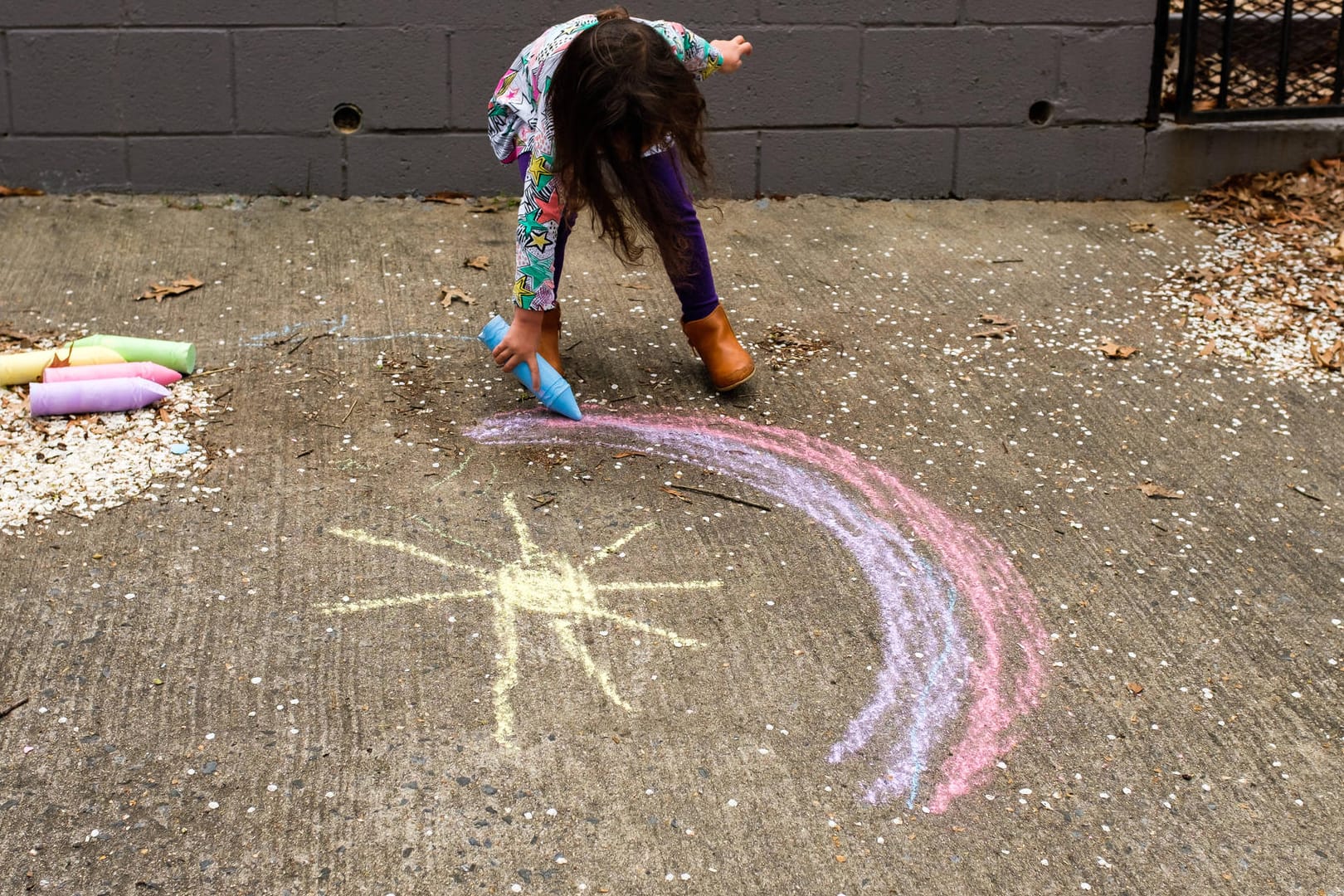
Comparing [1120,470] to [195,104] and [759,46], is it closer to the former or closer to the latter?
[759,46]

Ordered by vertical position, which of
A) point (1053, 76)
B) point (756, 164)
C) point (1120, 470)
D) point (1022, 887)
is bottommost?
point (1022, 887)

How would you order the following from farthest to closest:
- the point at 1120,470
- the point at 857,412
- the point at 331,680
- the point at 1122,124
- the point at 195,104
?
the point at 1122,124, the point at 195,104, the point at 857,412, the point at 1120,470, the point at 331,680

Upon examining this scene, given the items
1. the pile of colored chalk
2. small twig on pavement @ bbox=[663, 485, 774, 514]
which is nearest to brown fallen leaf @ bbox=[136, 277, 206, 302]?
the pile of colored chalk

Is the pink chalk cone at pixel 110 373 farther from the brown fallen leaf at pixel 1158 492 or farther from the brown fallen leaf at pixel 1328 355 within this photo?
the brown fallen leaf at pixel 1328 355

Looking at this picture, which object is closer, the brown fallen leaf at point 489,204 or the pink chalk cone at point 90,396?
the pink chalk cone at point 90,396

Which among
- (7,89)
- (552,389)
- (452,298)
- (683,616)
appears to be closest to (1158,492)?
(683,616)

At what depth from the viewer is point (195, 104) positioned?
184 inches

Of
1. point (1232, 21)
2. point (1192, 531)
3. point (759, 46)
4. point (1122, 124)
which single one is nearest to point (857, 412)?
point (1192, 531)

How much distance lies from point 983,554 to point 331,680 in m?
1.49

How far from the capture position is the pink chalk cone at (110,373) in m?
3.25

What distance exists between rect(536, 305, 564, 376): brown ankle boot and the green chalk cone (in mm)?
1007

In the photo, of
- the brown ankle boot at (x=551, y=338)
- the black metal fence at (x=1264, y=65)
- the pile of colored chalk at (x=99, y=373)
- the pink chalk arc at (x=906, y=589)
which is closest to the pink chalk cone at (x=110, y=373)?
the pile of colored chalk at (x=99, y=373)

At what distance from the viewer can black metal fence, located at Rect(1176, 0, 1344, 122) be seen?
491 centimetres

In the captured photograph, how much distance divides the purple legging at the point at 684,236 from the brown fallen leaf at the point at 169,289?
4.54 ft
